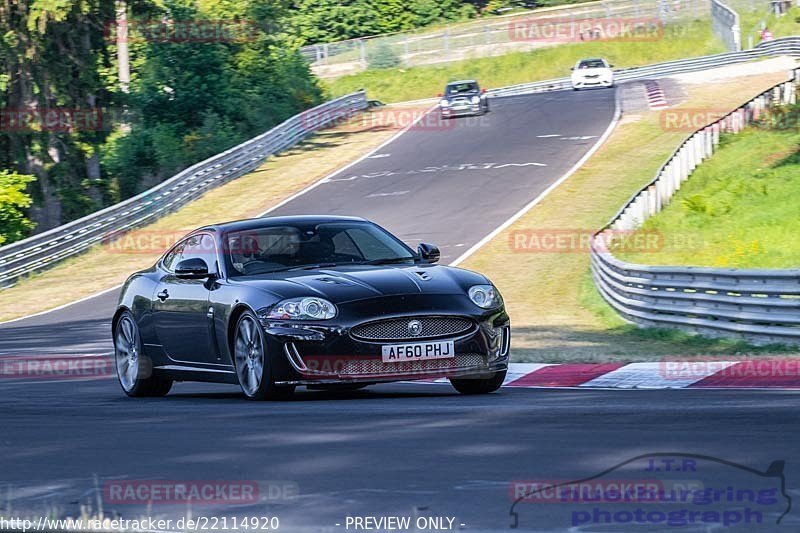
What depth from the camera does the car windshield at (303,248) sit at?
35.4 feet

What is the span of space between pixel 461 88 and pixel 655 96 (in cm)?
753

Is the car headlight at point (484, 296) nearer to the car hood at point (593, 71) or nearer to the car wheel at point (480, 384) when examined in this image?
the car wheel at point (480, 384)

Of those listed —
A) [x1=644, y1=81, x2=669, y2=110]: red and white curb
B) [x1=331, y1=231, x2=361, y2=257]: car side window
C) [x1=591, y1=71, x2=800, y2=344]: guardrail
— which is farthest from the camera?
[x1=644, y1=81, x2=669, y2=110]: red and white curb

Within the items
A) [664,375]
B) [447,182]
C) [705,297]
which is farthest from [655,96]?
[664,375]

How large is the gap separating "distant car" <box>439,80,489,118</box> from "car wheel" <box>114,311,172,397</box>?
135 ft

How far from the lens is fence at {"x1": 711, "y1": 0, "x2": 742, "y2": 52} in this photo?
65.3 m

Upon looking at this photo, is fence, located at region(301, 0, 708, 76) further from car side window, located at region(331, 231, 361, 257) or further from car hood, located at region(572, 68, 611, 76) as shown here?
car side window, located at region(331, 231, 361, 257)

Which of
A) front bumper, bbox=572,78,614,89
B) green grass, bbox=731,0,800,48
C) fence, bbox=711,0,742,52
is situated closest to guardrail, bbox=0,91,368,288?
front bumper, bbox=572,78,614,89

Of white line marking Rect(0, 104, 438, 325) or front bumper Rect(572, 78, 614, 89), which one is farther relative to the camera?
front bumper Rect(572, 78, 614, 89)

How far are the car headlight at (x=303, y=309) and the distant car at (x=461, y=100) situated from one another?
43.2m

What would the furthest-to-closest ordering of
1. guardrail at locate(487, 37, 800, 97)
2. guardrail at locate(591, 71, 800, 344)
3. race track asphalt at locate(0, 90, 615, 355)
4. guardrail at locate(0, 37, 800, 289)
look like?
guardrail at locate(487, 37, 800, 97) < guardrail at locate(0, 37, 800, 289) < race track asphalt at locate(0, 90, 615, 355) < guardrail at locate(591, 71, 800, 344)

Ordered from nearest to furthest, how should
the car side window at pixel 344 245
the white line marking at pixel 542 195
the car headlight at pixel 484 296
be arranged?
the car headlight at pixel 484 296
the car side window at pixel 344 245
the white line marking at pixel 542 195

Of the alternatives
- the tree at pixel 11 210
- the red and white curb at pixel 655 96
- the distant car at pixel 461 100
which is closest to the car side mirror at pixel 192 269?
the tree at pixel 11 210

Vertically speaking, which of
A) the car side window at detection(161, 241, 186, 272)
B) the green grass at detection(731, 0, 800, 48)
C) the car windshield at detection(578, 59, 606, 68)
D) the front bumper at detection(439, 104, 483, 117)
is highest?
the car side window at detection(161, 241, 186, 272)
